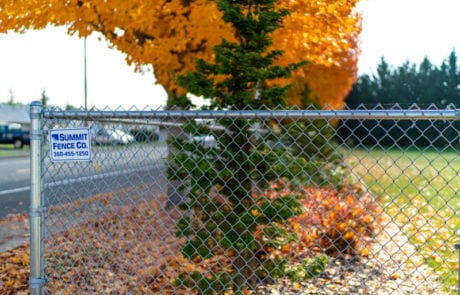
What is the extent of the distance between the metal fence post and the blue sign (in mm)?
101

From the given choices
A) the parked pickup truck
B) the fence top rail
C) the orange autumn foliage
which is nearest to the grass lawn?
the fence top rail

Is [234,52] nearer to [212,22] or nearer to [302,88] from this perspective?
[212,22]

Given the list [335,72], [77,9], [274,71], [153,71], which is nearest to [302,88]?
[335,72]

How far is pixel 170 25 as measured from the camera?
8852 mm

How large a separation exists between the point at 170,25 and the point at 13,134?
Answer: 95.3ft

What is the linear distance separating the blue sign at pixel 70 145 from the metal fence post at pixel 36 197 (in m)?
0.10

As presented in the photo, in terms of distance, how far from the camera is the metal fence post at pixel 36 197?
11.9ft

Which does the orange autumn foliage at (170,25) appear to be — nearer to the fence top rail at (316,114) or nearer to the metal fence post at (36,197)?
the metal fence post at (36,197)

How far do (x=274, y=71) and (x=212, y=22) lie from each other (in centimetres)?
337

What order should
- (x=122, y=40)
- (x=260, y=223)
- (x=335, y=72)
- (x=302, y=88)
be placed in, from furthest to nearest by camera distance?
(x=335, y=72) < (x=302, y=88) < (x=122, y=40) < (x=260, y=223)

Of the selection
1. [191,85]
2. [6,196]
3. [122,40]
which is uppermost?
[122,40]

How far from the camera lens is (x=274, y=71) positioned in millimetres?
4809

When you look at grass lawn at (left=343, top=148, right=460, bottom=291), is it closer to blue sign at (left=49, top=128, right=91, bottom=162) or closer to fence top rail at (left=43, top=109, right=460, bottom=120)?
fence top rail at (left=43, top=109, right=460, bottom=120)

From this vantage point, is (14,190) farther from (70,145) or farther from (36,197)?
(70,145)
